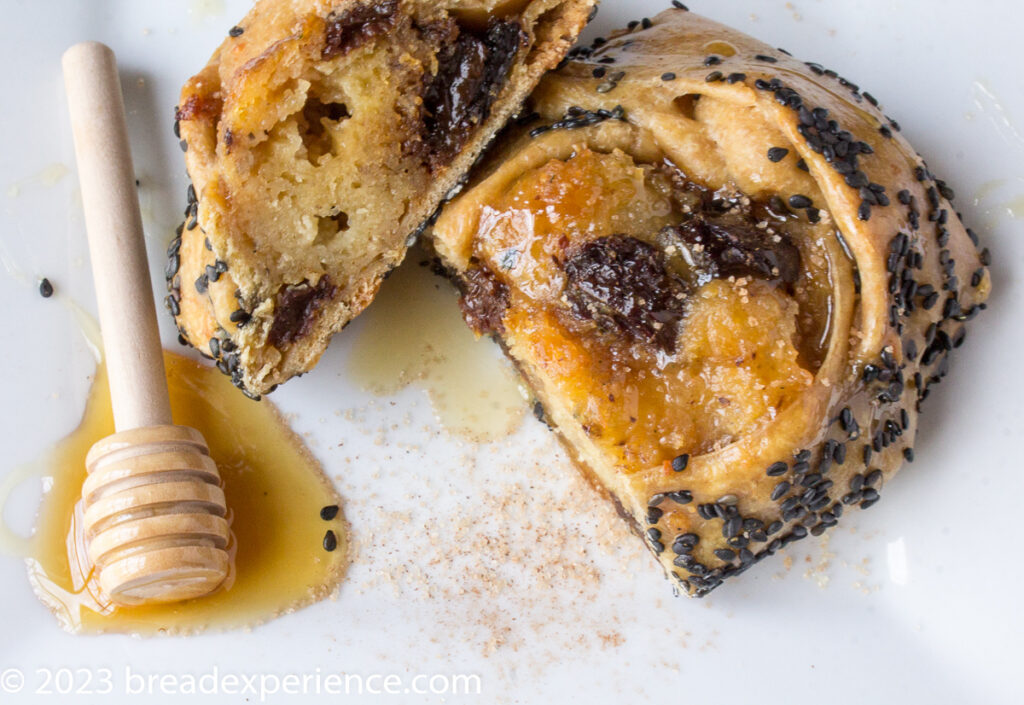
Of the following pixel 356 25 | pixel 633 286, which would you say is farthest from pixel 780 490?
pixel 356 25

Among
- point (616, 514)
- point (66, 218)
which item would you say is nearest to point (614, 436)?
point (616, 514)

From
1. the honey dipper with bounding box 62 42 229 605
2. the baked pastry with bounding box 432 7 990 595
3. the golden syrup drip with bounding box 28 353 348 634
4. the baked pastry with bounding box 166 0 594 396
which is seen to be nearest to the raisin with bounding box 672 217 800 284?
the baked pastry with bounding box 432 7 990 595

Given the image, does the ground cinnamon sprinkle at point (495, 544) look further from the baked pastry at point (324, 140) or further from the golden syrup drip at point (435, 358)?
the baked pastry at point (324, 140)

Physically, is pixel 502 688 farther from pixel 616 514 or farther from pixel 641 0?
pixel 641 0

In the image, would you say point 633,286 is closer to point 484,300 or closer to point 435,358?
point 484,300

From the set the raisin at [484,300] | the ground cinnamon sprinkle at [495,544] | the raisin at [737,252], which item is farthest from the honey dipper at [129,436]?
the raisin at [737,252]
